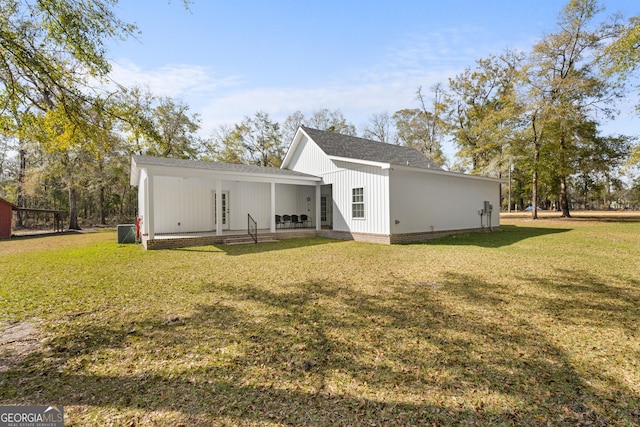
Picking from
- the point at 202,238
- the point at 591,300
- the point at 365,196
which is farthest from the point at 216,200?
the point at 591,300

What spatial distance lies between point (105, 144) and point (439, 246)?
10.2 meters

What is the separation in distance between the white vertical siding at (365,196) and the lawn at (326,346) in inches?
195

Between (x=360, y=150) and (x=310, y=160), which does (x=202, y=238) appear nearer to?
(x=310, y=160)

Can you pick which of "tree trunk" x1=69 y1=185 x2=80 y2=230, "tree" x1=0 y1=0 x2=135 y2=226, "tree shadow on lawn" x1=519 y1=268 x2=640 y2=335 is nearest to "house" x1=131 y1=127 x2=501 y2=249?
"tree" x1=0 y1=0 x2=135 y2=226

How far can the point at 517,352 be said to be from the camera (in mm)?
3080

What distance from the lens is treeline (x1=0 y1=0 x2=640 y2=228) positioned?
514 cm

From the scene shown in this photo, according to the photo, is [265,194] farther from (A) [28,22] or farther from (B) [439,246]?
(A) [28,22]

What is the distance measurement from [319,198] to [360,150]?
3832 millimetres

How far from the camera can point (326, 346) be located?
128 inches

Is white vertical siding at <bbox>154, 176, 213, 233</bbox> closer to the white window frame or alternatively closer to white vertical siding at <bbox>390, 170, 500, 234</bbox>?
the white window frame

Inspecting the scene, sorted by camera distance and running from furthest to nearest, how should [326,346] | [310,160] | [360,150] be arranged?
1. [360,150]
2. [310,160]
3. [326,346]

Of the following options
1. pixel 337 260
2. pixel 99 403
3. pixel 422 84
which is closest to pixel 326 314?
pixel 99 403

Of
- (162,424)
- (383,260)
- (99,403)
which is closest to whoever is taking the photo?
(162,424)

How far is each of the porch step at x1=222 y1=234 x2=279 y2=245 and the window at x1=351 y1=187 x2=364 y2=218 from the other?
138 inches
